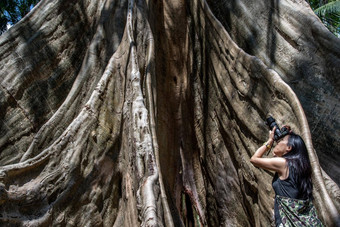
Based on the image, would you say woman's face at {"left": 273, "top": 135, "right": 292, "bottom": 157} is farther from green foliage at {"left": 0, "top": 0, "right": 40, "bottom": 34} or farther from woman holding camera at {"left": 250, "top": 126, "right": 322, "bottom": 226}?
green foliage at {"left": 0, "top": 0, "right": 40, "bottom": 34}

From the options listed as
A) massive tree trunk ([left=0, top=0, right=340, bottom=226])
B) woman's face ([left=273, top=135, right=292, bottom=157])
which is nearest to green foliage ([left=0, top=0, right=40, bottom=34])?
massive tree trunk ([left=0, top=0, right=340, bottom=226])

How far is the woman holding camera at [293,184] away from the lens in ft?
7.00

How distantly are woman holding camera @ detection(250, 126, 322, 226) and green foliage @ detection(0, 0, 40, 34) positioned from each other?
8.39 metres

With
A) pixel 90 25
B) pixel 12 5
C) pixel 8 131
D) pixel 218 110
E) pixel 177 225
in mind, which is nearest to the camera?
pixel 177 225

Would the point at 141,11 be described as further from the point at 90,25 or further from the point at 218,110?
the point at 218,110

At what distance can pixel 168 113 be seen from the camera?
4469mm

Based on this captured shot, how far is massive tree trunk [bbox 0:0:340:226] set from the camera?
2498 mm

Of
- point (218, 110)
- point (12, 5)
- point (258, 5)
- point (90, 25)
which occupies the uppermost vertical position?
point (258, 5)

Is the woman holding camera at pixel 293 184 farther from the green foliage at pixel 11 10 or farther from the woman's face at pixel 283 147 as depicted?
the green foliage at pixel 11 10

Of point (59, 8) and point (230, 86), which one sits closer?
point (230, 86)

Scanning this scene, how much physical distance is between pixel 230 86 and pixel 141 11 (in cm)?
144

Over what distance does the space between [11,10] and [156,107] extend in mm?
6799

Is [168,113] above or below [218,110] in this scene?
below

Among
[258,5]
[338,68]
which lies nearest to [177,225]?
[338,68]
